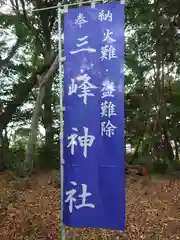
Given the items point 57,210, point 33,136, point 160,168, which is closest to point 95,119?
point 57,210

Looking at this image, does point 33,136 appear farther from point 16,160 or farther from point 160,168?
point 160,168

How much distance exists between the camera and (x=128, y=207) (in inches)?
272

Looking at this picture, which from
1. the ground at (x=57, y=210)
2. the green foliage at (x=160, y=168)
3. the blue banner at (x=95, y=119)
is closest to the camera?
the blue banner at (x=95, y=119)

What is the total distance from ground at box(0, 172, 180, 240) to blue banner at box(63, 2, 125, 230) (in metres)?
1.95

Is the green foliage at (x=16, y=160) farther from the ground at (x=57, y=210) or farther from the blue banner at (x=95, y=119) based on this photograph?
the blue banner at (x=95, y=119)

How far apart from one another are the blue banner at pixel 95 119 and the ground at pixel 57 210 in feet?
6.39

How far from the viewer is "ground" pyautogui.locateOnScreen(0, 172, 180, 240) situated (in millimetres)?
5783

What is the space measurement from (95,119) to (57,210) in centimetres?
344

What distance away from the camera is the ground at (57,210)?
578 cm

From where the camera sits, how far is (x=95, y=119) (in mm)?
3723

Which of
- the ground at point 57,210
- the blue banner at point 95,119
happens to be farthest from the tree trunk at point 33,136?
the blue banner at point 95,119

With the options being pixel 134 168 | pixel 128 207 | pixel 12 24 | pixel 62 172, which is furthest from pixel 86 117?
pixel 12 24

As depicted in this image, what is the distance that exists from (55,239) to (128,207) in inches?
70.0

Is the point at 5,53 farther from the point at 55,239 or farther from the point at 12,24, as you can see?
the point at 55,239
